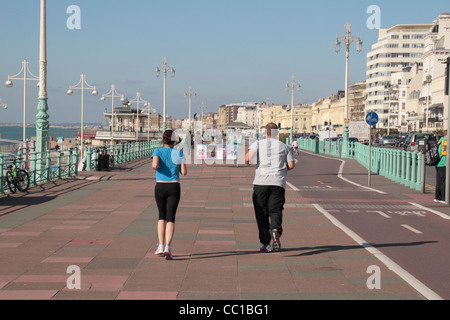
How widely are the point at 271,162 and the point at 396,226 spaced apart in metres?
4.11

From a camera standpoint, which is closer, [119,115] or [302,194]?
[302,194]

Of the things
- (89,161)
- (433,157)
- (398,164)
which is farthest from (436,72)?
(433,157)

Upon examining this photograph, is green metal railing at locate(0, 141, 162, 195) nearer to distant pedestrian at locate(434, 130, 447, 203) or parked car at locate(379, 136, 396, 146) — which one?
distant pedestrian at locate(434, 130, 447, 203)

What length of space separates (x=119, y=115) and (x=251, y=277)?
84.8 metres

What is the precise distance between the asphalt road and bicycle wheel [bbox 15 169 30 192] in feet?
25.7

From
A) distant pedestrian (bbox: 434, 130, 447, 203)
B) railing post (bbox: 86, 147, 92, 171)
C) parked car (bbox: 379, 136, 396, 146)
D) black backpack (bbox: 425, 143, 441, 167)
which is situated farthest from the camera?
parked car (bbox: 379, 136, 396, 146)

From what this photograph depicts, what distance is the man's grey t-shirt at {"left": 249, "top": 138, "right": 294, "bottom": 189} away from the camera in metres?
8.35

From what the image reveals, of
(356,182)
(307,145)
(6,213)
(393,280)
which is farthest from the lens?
(307,145)

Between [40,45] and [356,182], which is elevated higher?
[40,45]

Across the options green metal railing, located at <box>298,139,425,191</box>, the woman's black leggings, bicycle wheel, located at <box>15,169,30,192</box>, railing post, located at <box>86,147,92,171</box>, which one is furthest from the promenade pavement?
railing post, located at <box>86,147,92,171</box>

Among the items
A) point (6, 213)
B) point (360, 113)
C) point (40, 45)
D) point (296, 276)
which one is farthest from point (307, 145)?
point (360, 113)

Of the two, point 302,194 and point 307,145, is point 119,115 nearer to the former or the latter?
point 307,145

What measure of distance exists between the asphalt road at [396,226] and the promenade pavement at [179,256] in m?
0.42
